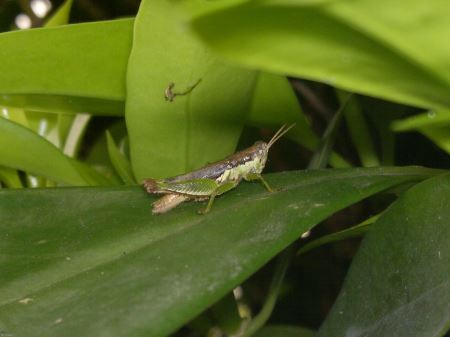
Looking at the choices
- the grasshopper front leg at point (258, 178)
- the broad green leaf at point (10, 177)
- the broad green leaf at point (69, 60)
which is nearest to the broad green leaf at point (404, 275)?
the grasshopper front leg at point (258, 178)

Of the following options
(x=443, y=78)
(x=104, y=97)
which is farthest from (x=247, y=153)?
(x=443, y=78)

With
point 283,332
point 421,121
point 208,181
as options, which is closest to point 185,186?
point 208,181

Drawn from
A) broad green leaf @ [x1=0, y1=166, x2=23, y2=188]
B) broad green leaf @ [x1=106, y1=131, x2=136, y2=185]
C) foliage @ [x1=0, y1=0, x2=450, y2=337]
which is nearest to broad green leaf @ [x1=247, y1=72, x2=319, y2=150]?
foliage @ [x1=0, y1=0, x2=450, y2=337]

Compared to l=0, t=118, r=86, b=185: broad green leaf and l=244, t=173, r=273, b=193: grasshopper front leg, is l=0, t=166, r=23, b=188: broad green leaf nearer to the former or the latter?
l=0, t=118, r=86, b=185: broad green leaf

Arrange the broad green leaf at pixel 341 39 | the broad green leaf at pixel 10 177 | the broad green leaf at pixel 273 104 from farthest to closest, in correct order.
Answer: the broad green leaf at pixel 10 177 → the broad green leaf at pixel 273 104 → the broad green leaf at pixel 341 39

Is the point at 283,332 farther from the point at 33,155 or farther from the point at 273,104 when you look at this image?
the point at 33,155

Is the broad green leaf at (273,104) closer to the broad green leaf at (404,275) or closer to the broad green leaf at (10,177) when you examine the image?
the broad green leaf at (404,275)
